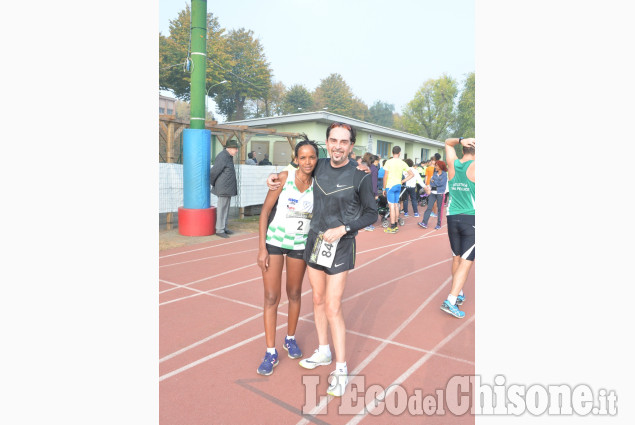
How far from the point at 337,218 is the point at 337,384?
50.4 inches

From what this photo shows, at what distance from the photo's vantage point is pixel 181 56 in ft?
145

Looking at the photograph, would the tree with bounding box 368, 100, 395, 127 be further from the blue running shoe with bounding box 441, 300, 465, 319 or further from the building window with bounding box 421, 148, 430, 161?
the blue running shoe with bounding box 441, 300, 465, 319

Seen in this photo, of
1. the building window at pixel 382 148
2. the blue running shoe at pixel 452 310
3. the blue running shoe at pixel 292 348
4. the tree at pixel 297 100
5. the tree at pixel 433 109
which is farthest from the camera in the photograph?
the tree at pixel 297 100

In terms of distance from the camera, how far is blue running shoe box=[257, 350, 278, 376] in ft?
11.4

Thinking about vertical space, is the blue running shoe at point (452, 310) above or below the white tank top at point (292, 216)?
below

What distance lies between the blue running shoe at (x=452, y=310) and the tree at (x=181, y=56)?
141ft

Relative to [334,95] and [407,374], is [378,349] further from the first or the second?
[334,95]

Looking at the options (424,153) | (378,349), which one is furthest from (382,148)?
(378,349)

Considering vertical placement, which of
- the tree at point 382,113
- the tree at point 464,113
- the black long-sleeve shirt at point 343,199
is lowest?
the black long-sleeve shirt at point 343,199

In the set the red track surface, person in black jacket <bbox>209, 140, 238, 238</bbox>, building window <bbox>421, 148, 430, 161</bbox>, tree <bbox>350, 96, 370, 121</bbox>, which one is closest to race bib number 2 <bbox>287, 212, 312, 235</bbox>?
the red track surface

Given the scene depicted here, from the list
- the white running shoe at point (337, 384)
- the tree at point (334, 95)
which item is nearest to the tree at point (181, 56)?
the tree at point (334, 95)

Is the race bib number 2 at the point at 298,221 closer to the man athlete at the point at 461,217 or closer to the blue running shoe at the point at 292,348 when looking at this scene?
the blue running shoe at the point at 292,348

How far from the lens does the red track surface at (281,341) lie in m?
3.02

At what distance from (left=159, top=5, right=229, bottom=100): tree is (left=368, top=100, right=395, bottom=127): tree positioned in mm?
82632
